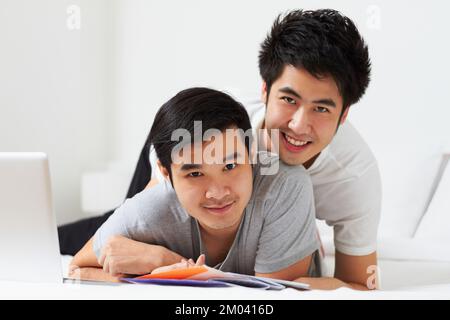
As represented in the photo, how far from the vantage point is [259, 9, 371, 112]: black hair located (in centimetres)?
87

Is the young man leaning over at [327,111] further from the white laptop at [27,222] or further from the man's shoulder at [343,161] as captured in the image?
the white laptop at [27,222]

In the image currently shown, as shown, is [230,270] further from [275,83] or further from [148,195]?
[275,83]

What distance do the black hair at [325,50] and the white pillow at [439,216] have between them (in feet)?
1.75

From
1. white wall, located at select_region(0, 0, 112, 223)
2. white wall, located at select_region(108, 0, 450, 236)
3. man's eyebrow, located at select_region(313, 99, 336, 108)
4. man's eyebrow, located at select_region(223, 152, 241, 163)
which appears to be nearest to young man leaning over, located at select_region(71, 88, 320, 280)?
man's eyebrow, located at select_region(223, 152, 241, 163)

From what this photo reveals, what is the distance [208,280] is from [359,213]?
1.28ft

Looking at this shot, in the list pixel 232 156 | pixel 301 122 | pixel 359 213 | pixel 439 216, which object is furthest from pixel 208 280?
pixel 439 216

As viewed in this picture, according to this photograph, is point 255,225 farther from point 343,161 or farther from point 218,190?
point 343,161

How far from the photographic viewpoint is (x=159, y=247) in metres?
0.84

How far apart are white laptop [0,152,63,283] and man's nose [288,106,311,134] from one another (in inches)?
15.0

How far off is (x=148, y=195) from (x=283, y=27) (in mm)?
342

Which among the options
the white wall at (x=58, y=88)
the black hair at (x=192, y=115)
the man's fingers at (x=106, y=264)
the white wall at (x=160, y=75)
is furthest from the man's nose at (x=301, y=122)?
the white wall at (x=58, y=88)

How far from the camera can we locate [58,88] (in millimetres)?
1668
